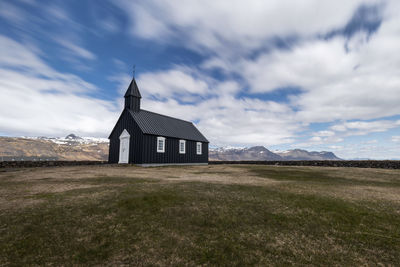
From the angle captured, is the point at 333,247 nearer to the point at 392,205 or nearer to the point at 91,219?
the point at 392,205

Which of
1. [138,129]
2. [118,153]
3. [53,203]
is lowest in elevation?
[53,203]

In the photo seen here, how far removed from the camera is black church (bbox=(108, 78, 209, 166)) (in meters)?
29.0

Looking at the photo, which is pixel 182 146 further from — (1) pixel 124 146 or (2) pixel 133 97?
(2) pixel 133 97

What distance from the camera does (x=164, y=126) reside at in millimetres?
34344

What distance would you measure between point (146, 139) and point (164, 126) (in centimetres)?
603

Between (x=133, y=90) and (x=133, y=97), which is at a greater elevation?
(x=133, y=90)

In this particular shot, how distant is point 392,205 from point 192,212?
907 centimetres

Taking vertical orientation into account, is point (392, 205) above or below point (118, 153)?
below

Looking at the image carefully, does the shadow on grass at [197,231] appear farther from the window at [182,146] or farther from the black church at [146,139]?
the window at [182,146]

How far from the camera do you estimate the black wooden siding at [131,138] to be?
28.7 metres

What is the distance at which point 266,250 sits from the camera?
558 cm

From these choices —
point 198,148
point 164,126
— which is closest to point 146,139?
point 164,126

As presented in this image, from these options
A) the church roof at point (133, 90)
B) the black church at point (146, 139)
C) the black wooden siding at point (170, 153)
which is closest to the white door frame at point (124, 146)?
the black church at point (146, 139)

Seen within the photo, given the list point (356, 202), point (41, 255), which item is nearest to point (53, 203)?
point (41, 255)
